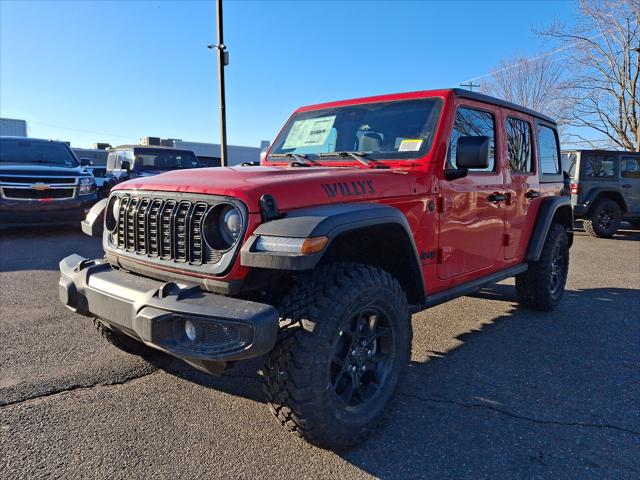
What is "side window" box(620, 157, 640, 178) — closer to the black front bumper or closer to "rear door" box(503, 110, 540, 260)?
"rear door" box(503, 110, 540, 260)

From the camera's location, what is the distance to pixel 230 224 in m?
2.32

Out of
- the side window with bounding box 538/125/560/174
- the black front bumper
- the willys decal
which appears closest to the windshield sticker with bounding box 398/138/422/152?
the willys decal

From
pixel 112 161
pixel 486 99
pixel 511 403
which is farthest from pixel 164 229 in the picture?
pixel 112 161

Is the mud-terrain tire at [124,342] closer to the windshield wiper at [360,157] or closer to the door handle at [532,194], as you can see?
the windshield wiper at [360,157]

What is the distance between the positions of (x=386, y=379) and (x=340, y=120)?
2052 millimetres

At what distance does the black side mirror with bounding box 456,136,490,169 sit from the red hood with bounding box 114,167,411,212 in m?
0.37

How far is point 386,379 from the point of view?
2650mm

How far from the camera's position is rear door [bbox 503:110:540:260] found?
158 inches

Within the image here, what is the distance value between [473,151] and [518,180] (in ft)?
4.71

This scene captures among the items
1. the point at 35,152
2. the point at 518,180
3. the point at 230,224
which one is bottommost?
the point at 230,224

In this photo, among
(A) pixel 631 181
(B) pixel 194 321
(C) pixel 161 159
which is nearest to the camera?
(B) pixel 194 321

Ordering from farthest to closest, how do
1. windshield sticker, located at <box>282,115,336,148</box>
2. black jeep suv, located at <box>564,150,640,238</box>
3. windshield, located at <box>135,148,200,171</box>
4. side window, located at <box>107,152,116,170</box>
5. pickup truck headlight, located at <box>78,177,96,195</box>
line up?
side window, located at <box>107,152,116,170</box>
windshield, located at <box>135,148,200,171</box>
black jeep suv, located at <box>564,150,640,238</box>
pickup truck headlight, located at <box>78,177,96,195</box>
windshield sticker, located at <box>282,115,336,148</box>

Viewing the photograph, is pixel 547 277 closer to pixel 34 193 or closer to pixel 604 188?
pixel 604 188

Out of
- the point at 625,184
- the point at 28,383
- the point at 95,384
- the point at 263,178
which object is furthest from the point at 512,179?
the point at 625,184
